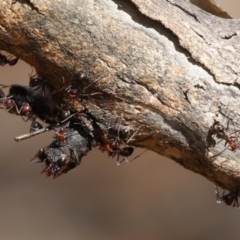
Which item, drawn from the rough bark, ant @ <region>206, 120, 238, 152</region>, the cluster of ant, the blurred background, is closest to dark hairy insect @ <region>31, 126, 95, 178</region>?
Answer: the cluster of ant

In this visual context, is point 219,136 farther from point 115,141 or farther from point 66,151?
point 66,151

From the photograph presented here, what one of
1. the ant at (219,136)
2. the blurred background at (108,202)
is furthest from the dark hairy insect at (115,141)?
the blurred background at (108,202)

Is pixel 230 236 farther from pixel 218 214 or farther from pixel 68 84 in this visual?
pixel 68 84

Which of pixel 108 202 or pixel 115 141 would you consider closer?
pixel 115 141

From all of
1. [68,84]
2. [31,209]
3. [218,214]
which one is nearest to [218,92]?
[68,84]

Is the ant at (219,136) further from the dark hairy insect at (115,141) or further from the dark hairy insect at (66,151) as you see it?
the dark hairy insect at (66,151)

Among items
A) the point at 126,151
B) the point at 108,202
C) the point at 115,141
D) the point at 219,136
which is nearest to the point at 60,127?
the point at 115,141
